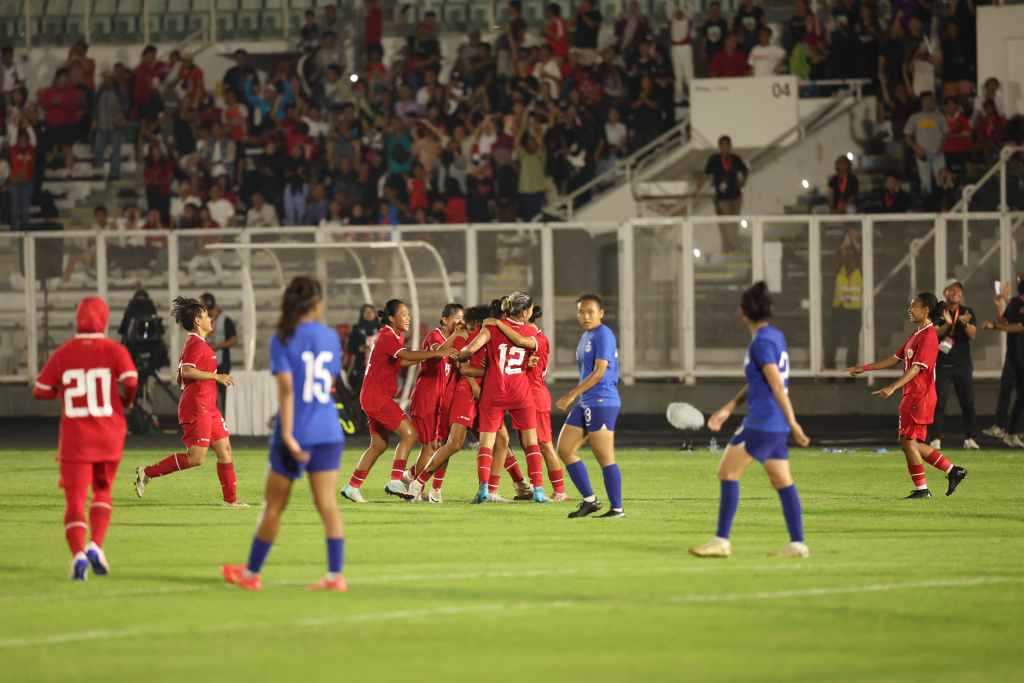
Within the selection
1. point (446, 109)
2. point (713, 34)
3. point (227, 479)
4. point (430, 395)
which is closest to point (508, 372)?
point (430, 395)

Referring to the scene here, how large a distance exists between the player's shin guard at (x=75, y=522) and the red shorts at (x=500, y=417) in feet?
15.1

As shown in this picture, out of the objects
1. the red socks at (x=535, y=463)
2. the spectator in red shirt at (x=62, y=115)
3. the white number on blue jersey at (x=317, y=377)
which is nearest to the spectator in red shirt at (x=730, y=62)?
the spectator in red shirt at (x=62, y=115)

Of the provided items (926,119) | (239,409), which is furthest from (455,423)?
(926,119)

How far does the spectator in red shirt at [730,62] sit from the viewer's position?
2702 cm

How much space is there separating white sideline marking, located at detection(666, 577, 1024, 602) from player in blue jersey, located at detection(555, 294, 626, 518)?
3203 mm

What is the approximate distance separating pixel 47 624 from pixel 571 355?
1617 cm

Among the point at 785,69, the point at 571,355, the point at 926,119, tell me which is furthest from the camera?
the point at 785,69

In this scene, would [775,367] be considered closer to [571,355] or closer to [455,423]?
[455,423]

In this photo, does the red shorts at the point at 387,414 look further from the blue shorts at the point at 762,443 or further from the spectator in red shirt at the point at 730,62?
the spectator in red shirt at the point at 730,62

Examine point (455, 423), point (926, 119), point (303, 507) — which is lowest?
point (303, 507)

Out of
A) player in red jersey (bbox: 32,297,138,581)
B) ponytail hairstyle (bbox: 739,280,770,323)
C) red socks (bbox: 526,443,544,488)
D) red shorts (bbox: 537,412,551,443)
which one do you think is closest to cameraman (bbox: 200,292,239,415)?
red shorts (bbox: 537,412,551,443)

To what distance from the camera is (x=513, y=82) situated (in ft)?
91.7

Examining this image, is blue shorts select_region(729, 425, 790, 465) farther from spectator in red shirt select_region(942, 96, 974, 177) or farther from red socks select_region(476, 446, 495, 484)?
spectator in red shirt select_region(942, 96, 974, 177)

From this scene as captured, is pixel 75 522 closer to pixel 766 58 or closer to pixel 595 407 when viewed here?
pixel 595 407
